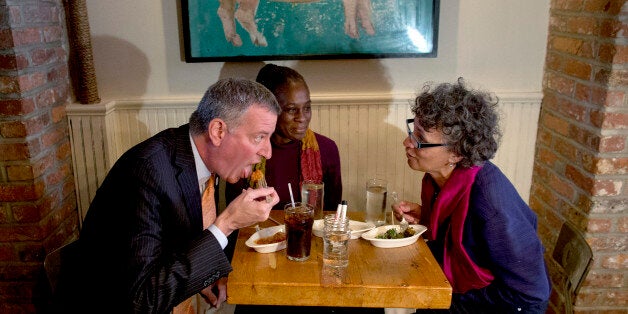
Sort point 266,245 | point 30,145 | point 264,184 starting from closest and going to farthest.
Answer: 1. point 266,245
2. point 264,184
3. point 30,145

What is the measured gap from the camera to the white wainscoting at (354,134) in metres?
2.81

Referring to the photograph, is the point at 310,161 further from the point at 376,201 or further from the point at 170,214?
the point at 170,214

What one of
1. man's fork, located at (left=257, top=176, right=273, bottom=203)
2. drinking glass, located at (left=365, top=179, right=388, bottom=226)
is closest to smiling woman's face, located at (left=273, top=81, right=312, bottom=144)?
man's fork, located at (left=257, top=176, right=273, bottom=203)

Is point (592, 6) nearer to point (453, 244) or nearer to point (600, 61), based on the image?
point (600, 61)

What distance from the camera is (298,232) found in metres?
1.72

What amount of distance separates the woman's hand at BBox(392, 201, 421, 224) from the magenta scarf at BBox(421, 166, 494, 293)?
0.62ft

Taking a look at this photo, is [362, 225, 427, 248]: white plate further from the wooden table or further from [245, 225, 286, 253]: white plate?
[245, 225, 286, 253]: white plate

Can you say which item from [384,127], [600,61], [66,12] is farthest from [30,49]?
[600,61]

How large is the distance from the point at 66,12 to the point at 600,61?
2.46m

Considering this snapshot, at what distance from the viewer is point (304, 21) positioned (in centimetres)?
276

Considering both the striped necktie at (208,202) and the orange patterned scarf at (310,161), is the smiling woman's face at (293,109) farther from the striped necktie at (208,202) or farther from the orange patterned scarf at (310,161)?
the striped necktie at (208,202)

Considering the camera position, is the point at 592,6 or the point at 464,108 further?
the point at 592,6

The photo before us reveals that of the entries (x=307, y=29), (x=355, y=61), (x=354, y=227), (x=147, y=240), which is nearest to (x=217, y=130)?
(x=147, y=240)

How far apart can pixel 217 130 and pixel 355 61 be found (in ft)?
4.45
